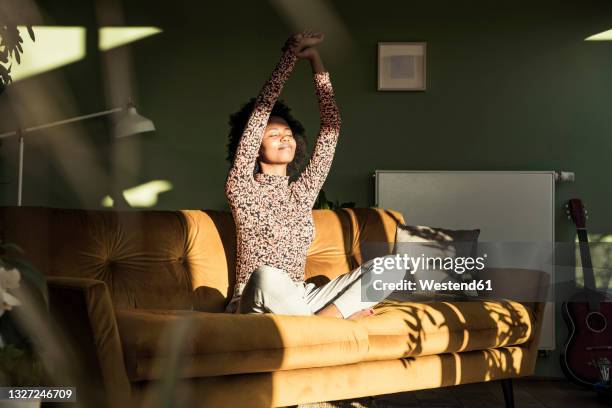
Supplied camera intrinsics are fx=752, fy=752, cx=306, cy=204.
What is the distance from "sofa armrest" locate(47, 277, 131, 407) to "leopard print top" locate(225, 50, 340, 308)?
766 mm

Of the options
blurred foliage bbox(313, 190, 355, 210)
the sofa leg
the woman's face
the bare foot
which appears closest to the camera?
the bare foot

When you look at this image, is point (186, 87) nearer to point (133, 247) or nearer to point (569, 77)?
point (133, 247)

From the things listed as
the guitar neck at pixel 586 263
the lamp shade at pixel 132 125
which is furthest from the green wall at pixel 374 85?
the guitar neck at pixel 586 263

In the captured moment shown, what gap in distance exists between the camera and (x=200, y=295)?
272 cm

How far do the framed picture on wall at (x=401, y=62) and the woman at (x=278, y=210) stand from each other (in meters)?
1.20

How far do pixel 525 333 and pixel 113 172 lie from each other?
2.31 meters

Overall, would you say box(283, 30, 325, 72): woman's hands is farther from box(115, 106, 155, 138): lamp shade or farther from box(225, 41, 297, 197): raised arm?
box(115, 106, 155, 138): lamp shade

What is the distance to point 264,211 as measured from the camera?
8.76ft

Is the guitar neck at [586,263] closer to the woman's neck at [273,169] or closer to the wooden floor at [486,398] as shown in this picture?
the wooden floor at [486,398]

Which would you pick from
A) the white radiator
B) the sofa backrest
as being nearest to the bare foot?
the sofa backrest

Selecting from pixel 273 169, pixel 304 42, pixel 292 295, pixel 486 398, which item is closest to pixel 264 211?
pixel 273 169

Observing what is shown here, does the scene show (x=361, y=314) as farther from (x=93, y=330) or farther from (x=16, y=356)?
(x=16, y=356)

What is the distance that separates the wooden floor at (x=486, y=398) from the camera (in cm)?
328

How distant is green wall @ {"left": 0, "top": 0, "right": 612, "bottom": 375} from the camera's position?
408cm
